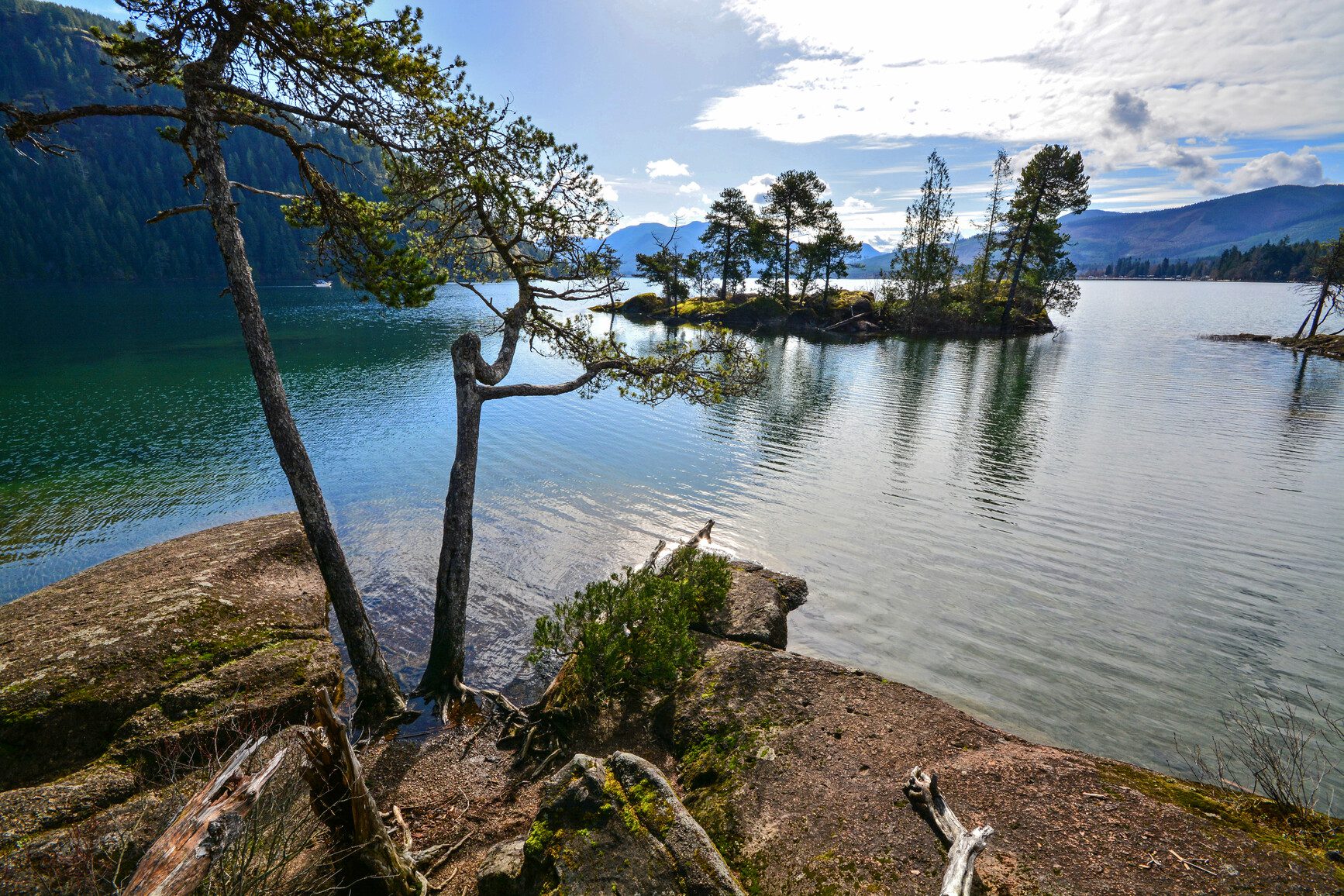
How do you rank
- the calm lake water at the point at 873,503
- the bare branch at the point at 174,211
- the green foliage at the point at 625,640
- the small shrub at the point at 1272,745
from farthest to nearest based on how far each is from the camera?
the calm lake water at the point at 873,503 → the green foliage at the point at 625,640 → the small shrub at the point at 1272,745 → the bare branch at the point at 174,211

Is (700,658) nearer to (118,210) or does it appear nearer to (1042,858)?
(1042,858)

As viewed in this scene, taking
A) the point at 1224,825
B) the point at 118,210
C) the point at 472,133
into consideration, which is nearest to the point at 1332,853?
the point at 1224,825

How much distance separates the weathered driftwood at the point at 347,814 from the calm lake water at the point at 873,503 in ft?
19.9

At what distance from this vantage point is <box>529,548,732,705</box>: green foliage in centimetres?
1059

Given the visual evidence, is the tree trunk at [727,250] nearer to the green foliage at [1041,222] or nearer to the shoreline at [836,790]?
the green foliage at [1041,222]

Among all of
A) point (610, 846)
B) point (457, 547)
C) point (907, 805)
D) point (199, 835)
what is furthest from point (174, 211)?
point (907, 805)

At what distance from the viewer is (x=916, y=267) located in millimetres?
84625

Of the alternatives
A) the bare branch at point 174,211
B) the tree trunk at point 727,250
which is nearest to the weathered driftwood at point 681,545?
the bare branch at point 174,211

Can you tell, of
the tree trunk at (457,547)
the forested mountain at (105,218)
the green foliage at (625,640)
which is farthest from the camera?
the forested mountain at (105,218)

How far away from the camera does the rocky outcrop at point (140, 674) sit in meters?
8.30

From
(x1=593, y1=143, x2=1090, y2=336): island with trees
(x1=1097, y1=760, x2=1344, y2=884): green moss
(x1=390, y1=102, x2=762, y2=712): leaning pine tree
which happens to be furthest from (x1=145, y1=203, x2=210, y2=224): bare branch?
(x1=593, y1=143, x2=1090, y2=336): island with trees

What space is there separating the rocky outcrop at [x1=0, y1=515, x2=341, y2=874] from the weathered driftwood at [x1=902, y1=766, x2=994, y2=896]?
805cm

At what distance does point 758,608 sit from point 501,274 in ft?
31.4

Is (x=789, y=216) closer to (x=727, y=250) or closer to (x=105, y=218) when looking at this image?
(x=727, y=250)
